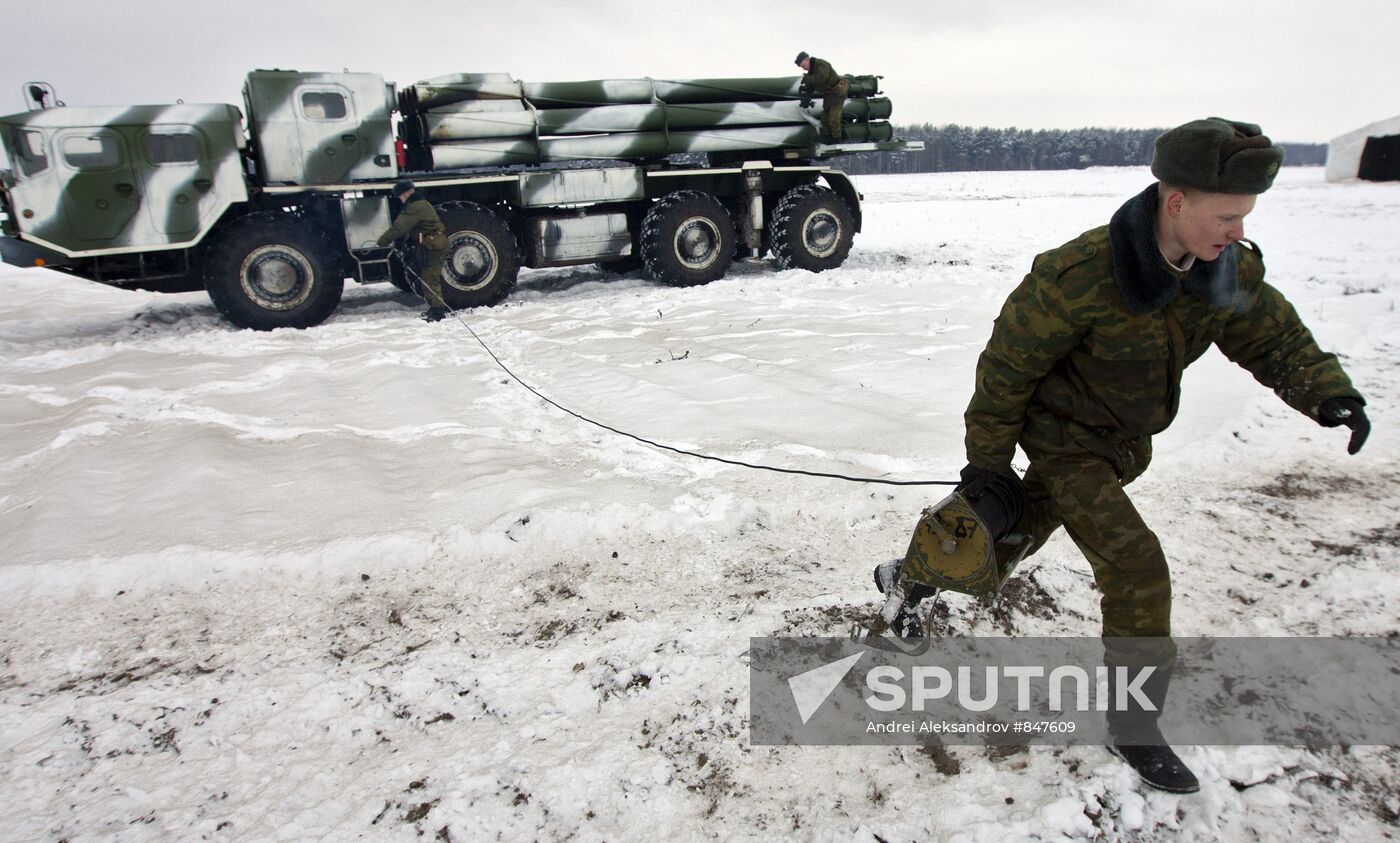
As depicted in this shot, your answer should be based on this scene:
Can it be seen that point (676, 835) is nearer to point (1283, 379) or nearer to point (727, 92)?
point (1283, 379)

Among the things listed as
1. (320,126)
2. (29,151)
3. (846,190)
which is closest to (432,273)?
(320,126)

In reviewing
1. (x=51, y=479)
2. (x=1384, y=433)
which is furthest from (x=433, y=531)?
(x=1384, y=433)

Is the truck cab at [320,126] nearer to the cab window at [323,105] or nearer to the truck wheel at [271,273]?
the cab window at [323,105]

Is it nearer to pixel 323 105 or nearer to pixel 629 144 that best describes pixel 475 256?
pixel 323 105

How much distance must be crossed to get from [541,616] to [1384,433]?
4974 mm

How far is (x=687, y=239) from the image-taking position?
10469mm

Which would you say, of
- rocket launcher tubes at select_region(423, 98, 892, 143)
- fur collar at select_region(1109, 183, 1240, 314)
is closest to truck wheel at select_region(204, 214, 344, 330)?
rocket launcher tubes at select_region(423, 98, 892, 143)

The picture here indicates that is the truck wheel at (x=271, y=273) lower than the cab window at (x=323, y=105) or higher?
lower

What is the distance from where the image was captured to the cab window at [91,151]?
757cm

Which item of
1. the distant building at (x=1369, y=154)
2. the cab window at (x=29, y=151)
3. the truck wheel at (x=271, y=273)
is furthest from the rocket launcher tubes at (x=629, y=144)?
the distant building at (x=1369, y=154)

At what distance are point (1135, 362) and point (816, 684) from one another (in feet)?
4.64

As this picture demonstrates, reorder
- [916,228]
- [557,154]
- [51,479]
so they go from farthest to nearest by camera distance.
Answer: [916,228] < [557,154] < [51,479]

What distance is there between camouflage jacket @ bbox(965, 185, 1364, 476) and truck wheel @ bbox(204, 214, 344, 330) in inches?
327

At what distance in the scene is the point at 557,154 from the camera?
385 inches
